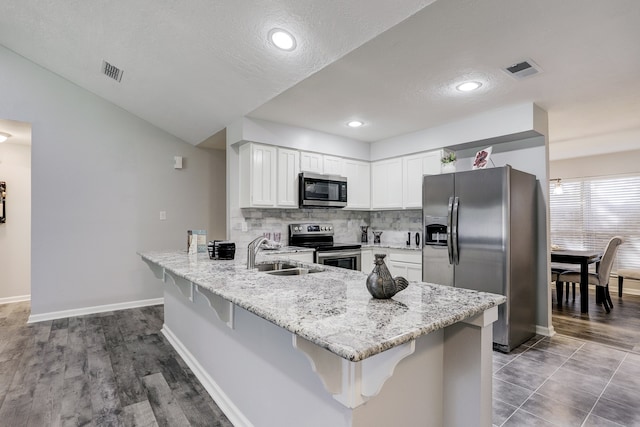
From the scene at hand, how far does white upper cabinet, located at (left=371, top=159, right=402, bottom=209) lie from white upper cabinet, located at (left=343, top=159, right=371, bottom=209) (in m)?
0.08

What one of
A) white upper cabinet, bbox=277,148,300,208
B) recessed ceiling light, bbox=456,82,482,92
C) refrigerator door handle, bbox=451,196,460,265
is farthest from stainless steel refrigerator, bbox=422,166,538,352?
white upper cabinet, bbox=277,148,300,208

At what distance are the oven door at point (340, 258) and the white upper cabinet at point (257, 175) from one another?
0.88m

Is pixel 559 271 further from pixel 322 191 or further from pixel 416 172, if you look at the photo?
pixel 322 191

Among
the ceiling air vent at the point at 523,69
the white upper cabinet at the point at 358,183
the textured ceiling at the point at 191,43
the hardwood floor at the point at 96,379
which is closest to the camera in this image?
the hardwood floor at the point at 96,379

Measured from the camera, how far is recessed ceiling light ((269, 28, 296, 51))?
2.28 meters

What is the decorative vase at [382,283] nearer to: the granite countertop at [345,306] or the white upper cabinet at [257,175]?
the granite countertop at [345,306]

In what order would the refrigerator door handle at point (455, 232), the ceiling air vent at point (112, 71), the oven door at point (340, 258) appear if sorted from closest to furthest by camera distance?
the refrigerator door handle at point (455, 232) → the ceiling air vent at point (112, 71) → the oven door at point (340, 258)

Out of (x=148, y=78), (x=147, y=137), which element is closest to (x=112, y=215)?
(x=147, y=137)

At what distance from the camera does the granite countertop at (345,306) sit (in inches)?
35.8

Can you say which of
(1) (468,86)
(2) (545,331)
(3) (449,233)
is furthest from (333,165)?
(2) (545,331)

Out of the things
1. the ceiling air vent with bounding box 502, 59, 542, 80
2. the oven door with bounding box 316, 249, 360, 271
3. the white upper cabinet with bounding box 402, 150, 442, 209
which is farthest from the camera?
the white upper cabinet with bounding box 402, 150, 442, 209

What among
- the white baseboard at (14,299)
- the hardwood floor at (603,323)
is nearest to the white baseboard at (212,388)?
the white baseboard at (14,299)

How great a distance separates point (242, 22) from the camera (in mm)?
2271

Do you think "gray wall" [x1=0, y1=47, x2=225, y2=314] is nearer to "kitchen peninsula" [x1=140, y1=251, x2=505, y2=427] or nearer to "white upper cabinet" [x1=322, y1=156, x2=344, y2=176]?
"white upper cabinet" [x1=322, y1=156, x2=344, y2=176]
